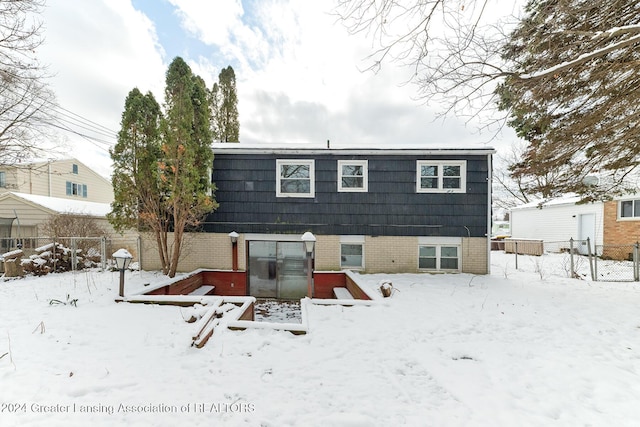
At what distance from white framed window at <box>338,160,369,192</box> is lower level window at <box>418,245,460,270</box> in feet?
10.4

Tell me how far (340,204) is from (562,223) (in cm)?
1693

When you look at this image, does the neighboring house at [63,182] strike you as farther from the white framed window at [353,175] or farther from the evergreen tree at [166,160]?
the white framed window at [353,175]

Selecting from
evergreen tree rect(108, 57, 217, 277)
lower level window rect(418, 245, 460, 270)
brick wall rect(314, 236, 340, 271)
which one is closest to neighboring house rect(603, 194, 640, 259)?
lower level window rect(418, 245, 460, 270)

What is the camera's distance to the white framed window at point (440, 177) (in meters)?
8.62

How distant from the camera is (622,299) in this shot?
6039 mm

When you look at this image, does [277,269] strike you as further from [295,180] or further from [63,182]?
[63,182]

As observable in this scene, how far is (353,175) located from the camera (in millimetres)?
8766

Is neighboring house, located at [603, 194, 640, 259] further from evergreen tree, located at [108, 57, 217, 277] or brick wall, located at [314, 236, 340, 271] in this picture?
evergreen tree, located at [108, 57, 217, 277]

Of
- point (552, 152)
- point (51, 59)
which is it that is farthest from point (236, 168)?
point (552, 152)

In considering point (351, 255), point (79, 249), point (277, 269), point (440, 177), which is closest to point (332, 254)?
point (351, 255)

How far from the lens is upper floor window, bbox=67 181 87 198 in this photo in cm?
1939

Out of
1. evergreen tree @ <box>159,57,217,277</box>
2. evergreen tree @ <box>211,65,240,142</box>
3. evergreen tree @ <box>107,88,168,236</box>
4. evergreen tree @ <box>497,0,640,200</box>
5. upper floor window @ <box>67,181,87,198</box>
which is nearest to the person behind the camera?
evergreen tree @ <box>497,0,640,200</box>

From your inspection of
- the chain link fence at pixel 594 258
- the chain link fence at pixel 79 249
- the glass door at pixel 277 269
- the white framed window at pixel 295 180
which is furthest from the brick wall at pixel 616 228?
the chain link fence at pixel 79 249

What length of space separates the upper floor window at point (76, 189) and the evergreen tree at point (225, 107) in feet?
44.3
